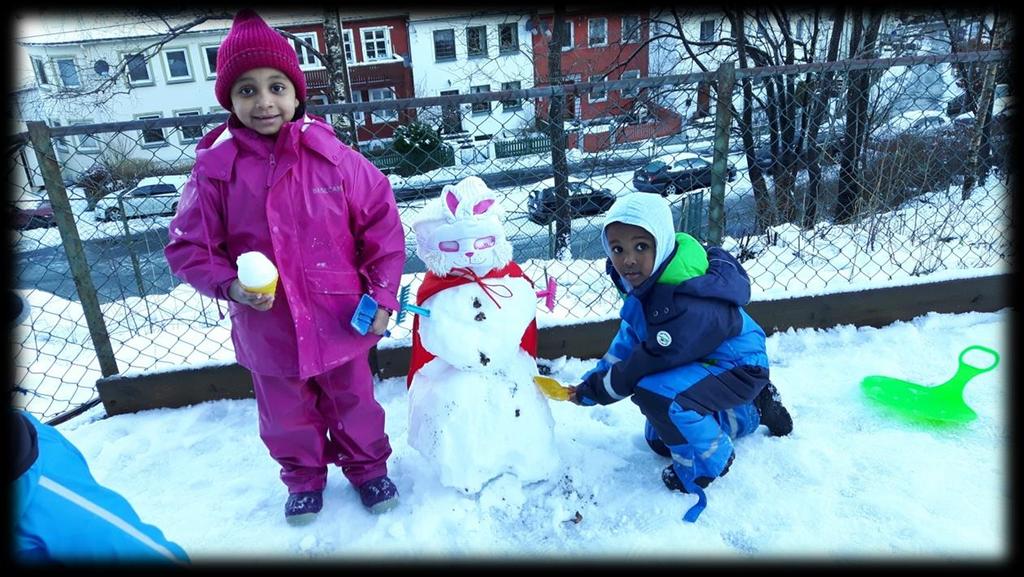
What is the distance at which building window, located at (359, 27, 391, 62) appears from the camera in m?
20.2

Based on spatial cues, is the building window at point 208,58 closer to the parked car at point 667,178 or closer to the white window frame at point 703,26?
the white window frame at point 703,26

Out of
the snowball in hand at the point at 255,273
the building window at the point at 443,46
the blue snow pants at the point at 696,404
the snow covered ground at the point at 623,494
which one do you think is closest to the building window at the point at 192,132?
the snowball in hand at the point at 255,273

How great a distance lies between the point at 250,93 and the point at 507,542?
1613 millimetres

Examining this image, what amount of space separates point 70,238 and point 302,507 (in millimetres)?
1588

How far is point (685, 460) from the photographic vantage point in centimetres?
212

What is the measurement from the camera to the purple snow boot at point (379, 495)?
7.00 ft

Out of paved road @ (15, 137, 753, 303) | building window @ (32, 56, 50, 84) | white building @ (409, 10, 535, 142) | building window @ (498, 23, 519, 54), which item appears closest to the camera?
paved road @ (15, 137, 753, 303)

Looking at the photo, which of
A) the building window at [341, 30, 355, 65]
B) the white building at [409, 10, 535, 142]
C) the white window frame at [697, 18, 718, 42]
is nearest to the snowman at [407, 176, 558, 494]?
the white building at [409, 10, 535, 142]

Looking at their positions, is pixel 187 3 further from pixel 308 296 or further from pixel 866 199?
pixel 866 199

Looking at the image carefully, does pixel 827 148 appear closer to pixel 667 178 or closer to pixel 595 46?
pixel 667 178

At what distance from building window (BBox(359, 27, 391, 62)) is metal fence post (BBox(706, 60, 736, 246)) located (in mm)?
19528

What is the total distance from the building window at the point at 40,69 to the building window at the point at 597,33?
47.5ft

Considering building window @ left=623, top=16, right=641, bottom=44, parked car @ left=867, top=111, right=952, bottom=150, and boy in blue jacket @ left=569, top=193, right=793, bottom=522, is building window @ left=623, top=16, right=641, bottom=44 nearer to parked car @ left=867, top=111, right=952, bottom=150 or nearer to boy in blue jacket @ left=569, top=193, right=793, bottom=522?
parked car @ left=867, top=111, right=952, bottom=150

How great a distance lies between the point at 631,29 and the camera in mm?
11047
